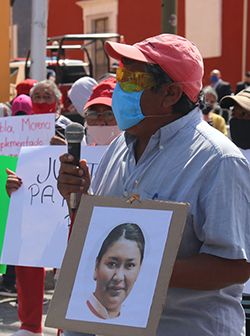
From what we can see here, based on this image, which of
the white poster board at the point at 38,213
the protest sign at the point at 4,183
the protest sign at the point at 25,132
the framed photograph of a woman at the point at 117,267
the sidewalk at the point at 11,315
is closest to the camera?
the framed photograph of a woman at the point at 117,267

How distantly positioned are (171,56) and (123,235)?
538 millimetres

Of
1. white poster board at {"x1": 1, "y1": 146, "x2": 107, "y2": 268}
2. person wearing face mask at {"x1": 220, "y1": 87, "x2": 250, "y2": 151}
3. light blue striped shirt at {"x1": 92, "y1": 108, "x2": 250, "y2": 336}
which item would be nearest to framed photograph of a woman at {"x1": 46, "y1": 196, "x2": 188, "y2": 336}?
light blue striped shirt at {"x1": 92, "y1": 108, "x2": 250, "y2": 336}

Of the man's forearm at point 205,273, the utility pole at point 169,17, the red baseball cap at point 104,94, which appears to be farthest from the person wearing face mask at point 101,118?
the utility pole at point 169,17

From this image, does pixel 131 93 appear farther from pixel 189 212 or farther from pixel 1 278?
pixel 1 278

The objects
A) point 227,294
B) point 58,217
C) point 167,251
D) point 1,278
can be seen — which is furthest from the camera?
point 1,278

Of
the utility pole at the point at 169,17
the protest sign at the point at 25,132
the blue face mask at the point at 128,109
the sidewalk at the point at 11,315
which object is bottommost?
the sidewalk at the point at 11,315

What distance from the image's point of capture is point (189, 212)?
2.67 metres

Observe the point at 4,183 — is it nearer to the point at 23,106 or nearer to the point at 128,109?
the point at 23,106

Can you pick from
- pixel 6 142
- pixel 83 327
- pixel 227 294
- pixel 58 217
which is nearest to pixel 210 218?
pixel 227 294

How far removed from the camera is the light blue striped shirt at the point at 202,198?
264 centimetres

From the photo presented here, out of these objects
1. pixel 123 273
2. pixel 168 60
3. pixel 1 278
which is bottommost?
pixel 1 278

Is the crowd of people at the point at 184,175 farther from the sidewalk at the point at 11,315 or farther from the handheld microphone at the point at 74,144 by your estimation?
the sidewalk at the point at 11,315

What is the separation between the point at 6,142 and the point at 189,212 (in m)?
4.39

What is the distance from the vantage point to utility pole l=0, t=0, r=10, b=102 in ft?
42.7
